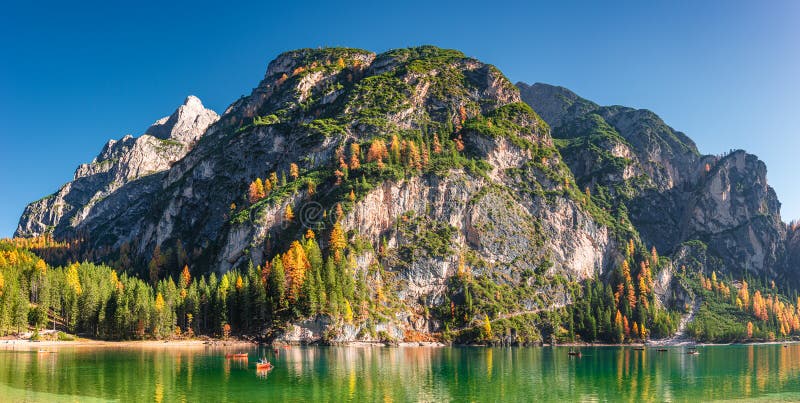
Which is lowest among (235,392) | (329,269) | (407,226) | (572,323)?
(572,323)

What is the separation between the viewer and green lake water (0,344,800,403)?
6312 centimetres

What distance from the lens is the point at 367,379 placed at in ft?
254

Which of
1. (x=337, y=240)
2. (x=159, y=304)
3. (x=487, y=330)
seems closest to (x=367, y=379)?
(x=159, y=304)

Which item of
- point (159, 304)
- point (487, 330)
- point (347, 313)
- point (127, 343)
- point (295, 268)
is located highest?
point (295, 268)

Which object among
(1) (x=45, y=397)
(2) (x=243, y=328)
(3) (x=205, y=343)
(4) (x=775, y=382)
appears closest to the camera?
(1) (x=45, y=397)

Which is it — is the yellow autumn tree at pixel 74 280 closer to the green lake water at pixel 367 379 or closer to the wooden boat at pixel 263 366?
the green lake water at pixel 367 379

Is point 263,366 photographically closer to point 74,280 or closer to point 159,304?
point 159,304

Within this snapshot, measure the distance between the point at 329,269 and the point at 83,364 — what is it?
7799cm

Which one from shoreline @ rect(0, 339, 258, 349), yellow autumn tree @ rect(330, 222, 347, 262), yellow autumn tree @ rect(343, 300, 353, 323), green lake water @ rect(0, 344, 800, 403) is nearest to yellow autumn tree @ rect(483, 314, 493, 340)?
yellow autumn tree @ rect(343, 300, 353, 323)

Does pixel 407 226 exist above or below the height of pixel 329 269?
above

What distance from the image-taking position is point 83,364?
8656 centimetres

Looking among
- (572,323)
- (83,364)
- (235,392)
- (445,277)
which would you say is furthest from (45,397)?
(572,323)

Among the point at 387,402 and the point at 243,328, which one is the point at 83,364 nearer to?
the point at 387,402

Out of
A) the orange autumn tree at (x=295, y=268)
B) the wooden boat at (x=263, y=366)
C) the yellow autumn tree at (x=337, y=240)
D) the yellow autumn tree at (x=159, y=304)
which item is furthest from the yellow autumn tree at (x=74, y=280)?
the wooden boat at (x=263, y=366)
